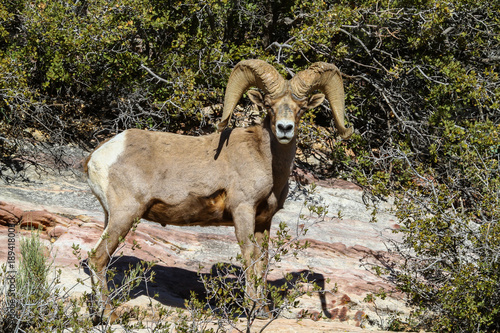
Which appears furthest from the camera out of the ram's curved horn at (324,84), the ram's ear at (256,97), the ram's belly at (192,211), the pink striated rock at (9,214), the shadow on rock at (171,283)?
the pink striated rock at (9,214)

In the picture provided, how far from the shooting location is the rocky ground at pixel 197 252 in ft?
26.7

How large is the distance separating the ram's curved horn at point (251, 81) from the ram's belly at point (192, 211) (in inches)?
37.4

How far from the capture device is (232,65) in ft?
43.0

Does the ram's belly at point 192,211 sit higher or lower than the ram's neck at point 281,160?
lower

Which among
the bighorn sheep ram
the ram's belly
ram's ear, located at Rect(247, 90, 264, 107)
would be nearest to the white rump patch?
the bighorn sheep ram

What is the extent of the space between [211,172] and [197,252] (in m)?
2.07

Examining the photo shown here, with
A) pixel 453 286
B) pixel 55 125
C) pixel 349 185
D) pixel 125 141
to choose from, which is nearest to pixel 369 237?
pixel 349 185

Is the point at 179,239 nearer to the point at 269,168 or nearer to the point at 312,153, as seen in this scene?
the point at 269,168

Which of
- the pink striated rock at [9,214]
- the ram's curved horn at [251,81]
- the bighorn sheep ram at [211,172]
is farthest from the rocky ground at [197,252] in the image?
the ram's curved horn at [251,81]

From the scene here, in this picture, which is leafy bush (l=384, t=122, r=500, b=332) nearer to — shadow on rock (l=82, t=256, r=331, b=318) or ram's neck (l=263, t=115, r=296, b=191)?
shadow on rock (l=82, t=256, r=331, b=318)

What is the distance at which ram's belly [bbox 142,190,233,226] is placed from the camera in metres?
7.64

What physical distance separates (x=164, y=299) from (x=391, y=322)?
3.02 m

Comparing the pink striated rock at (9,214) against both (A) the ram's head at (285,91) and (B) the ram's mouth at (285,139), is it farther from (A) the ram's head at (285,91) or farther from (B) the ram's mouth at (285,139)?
(B) the ram's mouth at (285,139)

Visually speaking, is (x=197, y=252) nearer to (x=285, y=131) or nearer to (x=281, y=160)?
(x=281, y=160)
